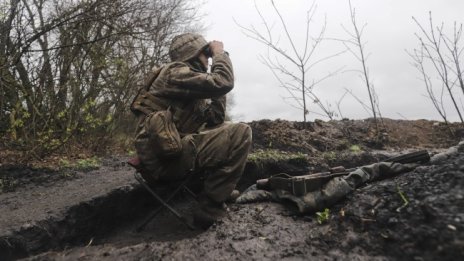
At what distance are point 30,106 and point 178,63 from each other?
447 cm

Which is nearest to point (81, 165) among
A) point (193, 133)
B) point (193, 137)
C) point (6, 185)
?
point (6, 185)

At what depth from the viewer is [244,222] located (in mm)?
2930

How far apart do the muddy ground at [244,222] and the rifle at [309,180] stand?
0.15m

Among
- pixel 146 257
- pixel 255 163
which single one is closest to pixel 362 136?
pixel 255 163

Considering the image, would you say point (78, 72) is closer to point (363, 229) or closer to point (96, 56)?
point (96, 56)

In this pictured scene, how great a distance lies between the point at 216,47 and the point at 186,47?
0.26m

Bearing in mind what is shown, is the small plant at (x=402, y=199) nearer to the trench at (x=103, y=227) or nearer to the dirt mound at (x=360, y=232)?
the dirt mound at (x=360, y=232)

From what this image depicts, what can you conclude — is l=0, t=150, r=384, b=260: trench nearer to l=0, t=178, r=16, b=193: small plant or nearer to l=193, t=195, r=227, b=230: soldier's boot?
l=193, t=195, r=227, b=230: soldier's boot

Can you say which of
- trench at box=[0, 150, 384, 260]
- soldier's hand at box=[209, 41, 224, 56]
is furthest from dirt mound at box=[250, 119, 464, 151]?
soldier's hand at box=[209, 41, 224, 56]

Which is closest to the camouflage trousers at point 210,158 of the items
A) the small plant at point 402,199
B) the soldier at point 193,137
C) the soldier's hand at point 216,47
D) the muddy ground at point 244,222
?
the soldier at point 193,137

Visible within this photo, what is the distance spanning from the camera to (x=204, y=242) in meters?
2.59

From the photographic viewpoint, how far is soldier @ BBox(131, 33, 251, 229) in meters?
2.97

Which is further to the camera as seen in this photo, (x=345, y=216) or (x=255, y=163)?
(x=255, y=163)

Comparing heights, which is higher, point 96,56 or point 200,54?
point 96,56
